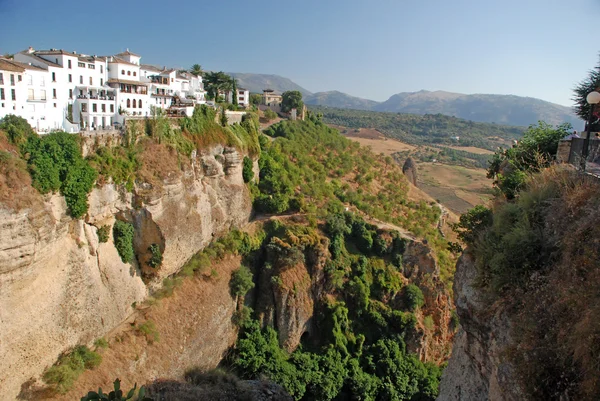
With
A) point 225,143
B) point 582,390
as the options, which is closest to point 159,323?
point 225,143

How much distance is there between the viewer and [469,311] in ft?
39.0

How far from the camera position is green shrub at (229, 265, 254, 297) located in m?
28.8

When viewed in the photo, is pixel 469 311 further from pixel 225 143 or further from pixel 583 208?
pixel 225 143

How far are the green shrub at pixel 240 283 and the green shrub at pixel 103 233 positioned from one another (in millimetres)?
9247

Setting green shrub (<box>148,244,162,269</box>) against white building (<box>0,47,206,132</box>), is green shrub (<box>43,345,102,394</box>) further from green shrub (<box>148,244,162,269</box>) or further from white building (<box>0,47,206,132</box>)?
white building (<box>0,47,206,132</box>)

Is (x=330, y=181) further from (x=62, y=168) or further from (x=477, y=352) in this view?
(x=477, y=352)

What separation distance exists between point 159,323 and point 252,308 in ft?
26.3

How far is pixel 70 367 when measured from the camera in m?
18.9

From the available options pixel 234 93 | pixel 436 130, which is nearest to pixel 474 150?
pixel 436 130

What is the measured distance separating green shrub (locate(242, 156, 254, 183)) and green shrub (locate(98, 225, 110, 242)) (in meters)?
14.2

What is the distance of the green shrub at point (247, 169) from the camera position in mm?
34938

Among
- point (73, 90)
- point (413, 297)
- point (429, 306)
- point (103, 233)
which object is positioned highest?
point (73, 90)

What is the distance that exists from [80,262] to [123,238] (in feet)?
10.6

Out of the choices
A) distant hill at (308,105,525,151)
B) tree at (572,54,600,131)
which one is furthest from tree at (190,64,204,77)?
distant hill at (308,105,525,151)
